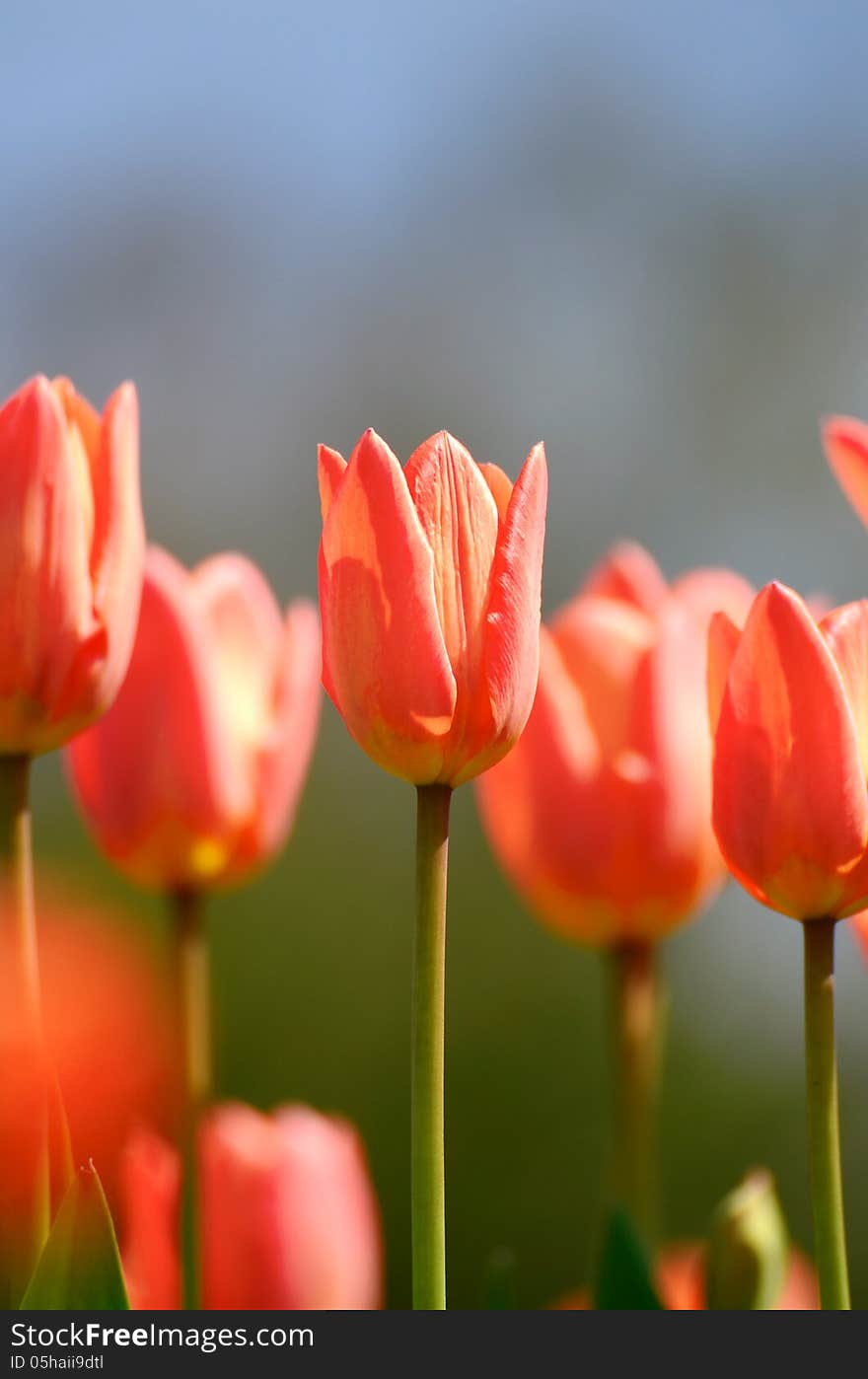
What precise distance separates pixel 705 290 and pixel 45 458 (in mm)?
6614

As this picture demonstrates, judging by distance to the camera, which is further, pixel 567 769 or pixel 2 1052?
pixel 567 769

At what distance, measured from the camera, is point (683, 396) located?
6.50 metres

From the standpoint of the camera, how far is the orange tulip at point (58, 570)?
0.50 m

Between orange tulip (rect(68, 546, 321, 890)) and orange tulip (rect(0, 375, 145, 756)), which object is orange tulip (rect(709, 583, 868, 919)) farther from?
orange tulip (rect(68, 546, 321, 890))

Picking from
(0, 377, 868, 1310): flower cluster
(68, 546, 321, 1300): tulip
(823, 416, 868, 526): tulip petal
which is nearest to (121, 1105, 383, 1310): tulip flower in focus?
(0, 377, 868, 1310): flower cluster

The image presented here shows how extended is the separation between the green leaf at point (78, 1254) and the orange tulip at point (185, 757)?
282 millimetres

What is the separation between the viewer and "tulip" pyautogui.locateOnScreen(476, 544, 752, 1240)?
0.74 m

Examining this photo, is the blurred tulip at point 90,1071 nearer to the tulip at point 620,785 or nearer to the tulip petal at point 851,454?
the tulip at point 620,785

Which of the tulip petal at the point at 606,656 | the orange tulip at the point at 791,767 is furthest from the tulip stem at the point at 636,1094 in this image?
the orange tulip at the point at 791,767

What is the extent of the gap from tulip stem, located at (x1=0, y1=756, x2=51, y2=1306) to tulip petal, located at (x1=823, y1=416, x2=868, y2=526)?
10.7 inches

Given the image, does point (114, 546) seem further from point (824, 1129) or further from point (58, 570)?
point (824, 1129)

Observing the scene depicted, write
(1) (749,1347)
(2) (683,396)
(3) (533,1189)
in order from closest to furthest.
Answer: (1) (749,1347)
(3) (533,1189)
(2) (683,396)

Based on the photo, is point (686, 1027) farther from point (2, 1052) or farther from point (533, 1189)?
point (2, 1052)

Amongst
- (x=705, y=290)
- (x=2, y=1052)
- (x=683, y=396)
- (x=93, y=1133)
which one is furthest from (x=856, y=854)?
(x=705, y=290)
